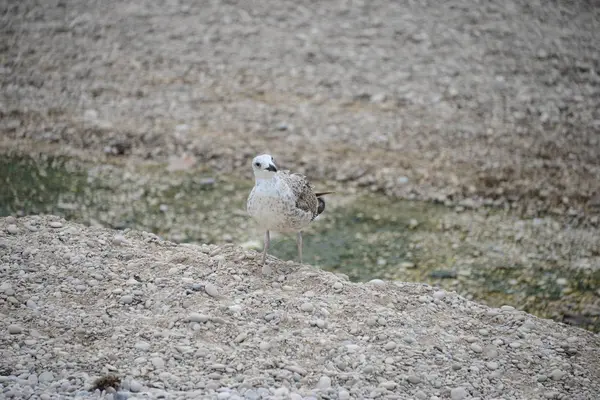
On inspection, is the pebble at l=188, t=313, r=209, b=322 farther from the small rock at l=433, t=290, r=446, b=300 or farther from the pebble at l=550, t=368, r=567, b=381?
the pebble at l=550, t=368, r=567, b=381

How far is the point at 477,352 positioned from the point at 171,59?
8002 millimetres

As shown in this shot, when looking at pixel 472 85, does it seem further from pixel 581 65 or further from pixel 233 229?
pixel 233 229

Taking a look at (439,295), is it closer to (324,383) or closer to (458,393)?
(458,393)

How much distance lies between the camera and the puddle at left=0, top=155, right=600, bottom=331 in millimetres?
8398

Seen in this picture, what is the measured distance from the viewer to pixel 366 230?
9.31 meters

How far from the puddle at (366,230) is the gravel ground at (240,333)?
1449 millimetres

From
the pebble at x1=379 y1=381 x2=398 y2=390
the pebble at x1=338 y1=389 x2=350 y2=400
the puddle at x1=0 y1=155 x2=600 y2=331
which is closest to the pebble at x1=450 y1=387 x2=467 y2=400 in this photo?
the pebble at x1=379 y1=381 x2=398 y2=390

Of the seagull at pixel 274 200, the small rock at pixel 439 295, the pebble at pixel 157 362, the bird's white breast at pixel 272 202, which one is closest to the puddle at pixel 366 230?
the small rock at pixel 439 295

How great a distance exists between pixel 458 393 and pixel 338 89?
→ 6.92 metres

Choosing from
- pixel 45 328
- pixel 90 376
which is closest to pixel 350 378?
pixel 90 376

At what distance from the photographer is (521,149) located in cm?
1064

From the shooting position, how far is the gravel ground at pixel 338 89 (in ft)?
34.2

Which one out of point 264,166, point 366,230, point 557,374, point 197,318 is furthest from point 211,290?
point 366,230

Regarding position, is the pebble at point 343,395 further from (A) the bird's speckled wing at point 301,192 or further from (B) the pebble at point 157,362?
(A) the bird's speckled wing at point 301,192
